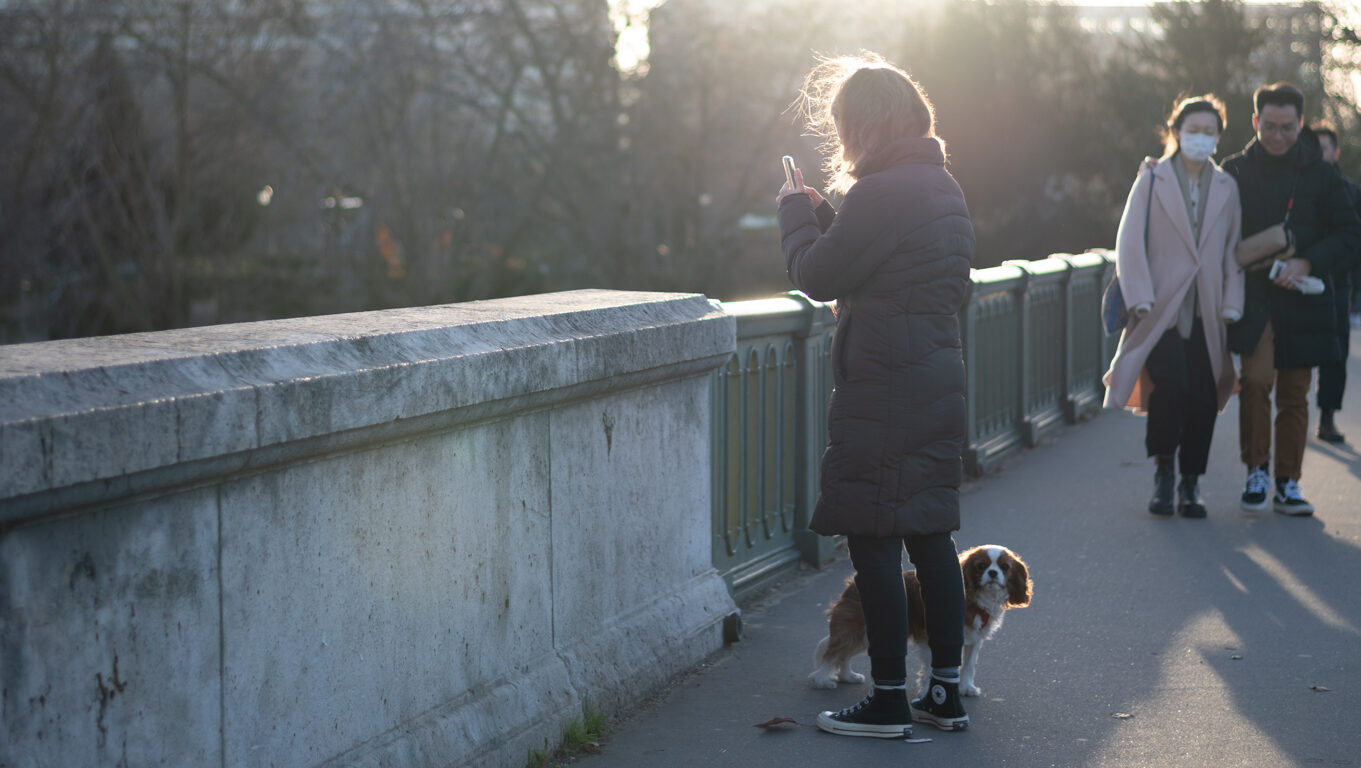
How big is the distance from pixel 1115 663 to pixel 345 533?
115 inches

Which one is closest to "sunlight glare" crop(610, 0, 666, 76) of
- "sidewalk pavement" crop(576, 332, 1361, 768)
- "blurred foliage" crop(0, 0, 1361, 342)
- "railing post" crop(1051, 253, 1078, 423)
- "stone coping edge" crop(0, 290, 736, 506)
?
"blurred foliage" crop(0, 0, 1361, 342)

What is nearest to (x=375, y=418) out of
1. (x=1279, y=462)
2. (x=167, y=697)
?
(x=167, y=697)

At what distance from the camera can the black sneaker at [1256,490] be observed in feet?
26.3

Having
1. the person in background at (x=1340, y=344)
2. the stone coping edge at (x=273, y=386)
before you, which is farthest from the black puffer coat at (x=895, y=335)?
the person in background at (x=1340, y=344)

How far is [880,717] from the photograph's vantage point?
4449 mm

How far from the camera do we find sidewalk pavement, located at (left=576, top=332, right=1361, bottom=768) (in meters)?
4.37

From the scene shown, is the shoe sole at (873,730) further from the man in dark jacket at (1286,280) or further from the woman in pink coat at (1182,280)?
the man in dark jacket at (1286,280)

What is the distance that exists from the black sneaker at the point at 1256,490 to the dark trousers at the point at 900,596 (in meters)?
4.10

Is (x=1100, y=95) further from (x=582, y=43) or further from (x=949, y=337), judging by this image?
(x=949, y=337)

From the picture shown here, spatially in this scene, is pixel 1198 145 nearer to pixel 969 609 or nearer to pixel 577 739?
pixel 969 609

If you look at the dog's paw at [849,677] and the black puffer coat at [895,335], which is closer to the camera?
the black puffer coat at [895,335]

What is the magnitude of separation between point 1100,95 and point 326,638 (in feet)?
122

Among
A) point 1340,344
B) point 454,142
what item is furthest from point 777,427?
point 454,142

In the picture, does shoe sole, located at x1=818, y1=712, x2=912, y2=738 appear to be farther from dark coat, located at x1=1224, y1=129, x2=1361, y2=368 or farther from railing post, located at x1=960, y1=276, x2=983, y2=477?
railing post, located at x1=960, y1=276, x2=983, y2=477
